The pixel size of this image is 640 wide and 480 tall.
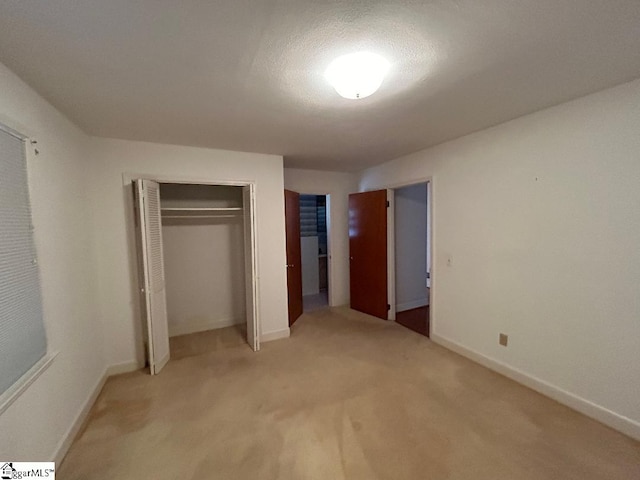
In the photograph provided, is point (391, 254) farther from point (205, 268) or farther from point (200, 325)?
point (200, 325)

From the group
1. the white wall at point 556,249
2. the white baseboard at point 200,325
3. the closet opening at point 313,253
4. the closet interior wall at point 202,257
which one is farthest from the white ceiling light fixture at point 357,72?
the closet opening at point 313,253

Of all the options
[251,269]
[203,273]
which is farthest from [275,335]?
[203,273]

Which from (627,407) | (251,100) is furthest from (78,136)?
(627,407)

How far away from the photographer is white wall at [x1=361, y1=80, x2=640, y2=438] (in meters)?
1.90

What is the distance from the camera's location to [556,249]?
2260mm

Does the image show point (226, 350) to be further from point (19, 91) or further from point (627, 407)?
point (627, 407)

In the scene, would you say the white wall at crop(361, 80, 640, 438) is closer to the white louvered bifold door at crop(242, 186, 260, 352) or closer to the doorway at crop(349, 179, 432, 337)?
the doorway at crop(349, 179, 432, 337)

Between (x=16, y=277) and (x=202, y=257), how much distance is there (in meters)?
2.39

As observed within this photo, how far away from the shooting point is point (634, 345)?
6.16 feet

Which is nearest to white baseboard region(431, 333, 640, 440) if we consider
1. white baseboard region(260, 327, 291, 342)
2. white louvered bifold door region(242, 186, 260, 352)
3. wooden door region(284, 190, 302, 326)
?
white baseboard region(260, 327, 291, 342)

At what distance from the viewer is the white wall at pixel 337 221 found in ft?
15.5

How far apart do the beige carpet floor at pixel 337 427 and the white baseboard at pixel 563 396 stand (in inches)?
2.7

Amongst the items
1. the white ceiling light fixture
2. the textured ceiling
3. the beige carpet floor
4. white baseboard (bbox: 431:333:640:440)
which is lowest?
the beige carpet floor

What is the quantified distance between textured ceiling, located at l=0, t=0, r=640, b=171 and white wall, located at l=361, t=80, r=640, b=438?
37 centimetres
